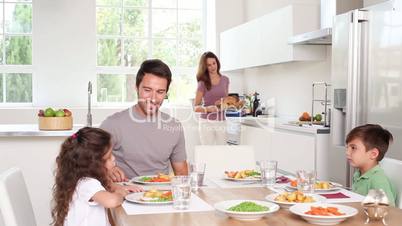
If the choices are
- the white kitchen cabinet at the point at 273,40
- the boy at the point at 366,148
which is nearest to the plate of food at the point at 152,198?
the boy at the point at 366,148

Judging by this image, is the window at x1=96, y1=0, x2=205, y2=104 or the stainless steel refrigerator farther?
the window at x1=96, y1=0, x2=205, y2=104

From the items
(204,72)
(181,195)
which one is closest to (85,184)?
(181,195)

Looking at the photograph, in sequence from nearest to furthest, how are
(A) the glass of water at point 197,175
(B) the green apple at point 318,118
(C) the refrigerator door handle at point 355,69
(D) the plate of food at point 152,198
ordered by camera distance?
(D) the plate of food at point 152,198 → (A) the glass of water at point 197,175 → (C) the refrigerator door handle at point 355,69 → (B) the green apple at point 318,118

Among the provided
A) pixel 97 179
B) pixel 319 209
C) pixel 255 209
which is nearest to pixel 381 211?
pixel 319 209

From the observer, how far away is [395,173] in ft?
7.24

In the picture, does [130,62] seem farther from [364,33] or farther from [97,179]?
[97,179]

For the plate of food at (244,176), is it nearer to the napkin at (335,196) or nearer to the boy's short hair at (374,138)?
the napkin at (335,196)

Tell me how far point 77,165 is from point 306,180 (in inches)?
32.9

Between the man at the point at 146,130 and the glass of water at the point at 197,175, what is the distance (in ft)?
1.37

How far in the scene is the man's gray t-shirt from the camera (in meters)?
2.50

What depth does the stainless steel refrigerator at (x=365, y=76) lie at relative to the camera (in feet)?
9.96

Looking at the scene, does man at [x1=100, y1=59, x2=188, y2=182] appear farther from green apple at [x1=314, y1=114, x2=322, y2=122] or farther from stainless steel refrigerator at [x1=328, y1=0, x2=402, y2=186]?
green apple at [x1=314, y1=114, x2=322, y2=122]

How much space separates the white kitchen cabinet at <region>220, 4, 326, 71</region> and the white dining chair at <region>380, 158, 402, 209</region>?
240 cm

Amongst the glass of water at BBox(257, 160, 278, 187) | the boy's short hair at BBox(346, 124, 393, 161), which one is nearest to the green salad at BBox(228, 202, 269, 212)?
the glass of water at BBox(257, 160, 278, 187)
